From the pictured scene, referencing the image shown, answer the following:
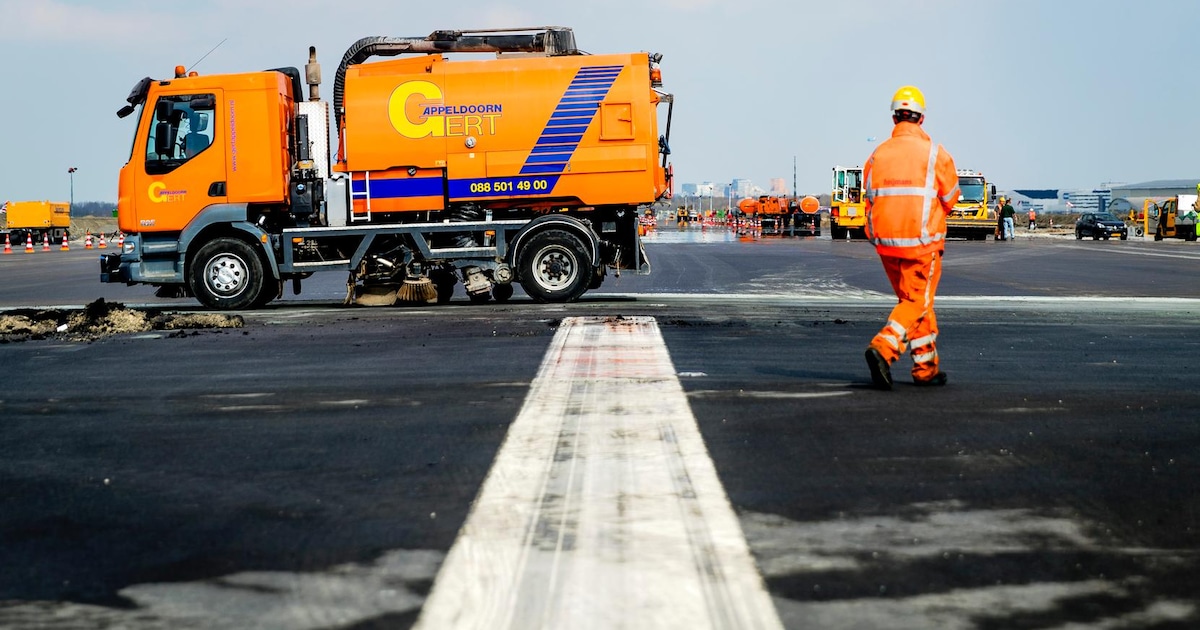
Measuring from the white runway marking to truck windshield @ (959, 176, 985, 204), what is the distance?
45740mm

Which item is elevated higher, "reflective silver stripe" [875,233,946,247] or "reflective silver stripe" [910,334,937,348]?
"reflective silver stripe" [875,233,946,247]

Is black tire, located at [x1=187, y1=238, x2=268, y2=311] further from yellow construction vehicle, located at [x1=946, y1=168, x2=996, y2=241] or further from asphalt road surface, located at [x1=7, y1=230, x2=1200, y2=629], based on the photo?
yellow construction vehicle, located at [x1=946, y1=168, x2=996, y2=241]

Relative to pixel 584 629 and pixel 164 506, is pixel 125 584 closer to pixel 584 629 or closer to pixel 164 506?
pixel 164 506

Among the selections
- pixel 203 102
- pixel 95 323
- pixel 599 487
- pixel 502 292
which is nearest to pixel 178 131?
pixel 203 102

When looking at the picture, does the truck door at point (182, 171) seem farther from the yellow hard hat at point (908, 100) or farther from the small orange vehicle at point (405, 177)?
the yellow hard hat at point (908, 100)

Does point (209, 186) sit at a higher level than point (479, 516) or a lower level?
higher

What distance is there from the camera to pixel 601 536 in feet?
14.3

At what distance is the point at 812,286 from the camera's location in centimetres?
2105

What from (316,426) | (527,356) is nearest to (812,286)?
(527,356)

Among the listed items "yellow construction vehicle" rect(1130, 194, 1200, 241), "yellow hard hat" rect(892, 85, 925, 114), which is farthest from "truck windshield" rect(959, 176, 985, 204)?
"yellow hard hat" rect(892, 85, 925, 114)

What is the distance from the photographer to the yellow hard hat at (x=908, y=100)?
8641 mm

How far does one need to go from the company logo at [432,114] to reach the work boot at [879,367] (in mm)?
9749

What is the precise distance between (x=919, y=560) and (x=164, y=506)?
265 centimetres

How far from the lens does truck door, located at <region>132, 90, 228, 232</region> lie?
A: 17.0 metres
